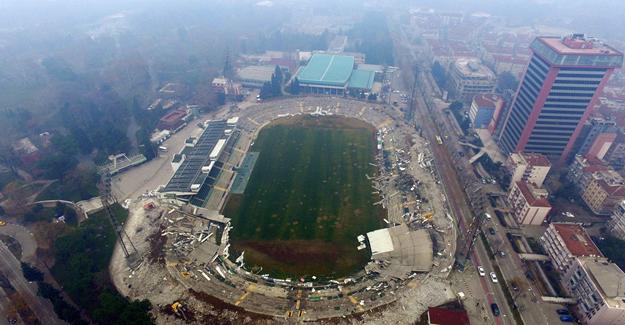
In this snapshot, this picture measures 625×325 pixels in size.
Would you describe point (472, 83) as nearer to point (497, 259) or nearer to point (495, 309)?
point (497, 259)

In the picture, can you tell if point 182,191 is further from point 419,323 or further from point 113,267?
point 419,323

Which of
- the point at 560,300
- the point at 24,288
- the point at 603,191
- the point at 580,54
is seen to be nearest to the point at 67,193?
the point at 24,288

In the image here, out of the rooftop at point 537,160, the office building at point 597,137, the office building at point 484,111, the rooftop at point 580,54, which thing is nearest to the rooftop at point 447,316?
the rooftop at point 537,160

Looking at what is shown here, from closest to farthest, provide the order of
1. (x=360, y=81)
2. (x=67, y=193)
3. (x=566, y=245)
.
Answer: (x=566, y=245), (x=67, y=193), (x=360, y=81)

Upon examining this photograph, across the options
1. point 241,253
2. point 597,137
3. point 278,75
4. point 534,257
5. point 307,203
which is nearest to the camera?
point 534,257

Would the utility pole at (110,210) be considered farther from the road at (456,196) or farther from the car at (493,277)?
the car at (493,277)
